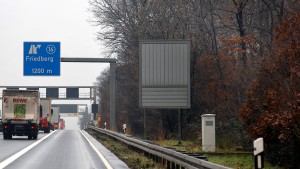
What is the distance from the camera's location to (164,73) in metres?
30.5

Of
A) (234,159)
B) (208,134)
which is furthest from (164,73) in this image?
(234,159)

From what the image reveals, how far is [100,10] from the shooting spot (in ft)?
187

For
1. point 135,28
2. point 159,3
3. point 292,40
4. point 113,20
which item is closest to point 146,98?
point 292,40

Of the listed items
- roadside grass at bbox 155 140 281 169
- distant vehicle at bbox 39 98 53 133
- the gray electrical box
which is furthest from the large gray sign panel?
distant vehicle at bbox 39 98 53 133

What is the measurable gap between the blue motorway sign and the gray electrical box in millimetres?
21604

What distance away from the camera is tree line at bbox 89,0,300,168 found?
19047 millimetres

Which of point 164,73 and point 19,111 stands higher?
point 164,73

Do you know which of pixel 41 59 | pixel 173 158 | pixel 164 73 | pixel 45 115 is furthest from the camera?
pixel 45 115

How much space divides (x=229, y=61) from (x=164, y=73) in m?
12.3

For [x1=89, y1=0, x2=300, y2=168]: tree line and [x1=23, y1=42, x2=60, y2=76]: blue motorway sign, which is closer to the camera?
[x1=89, y1=0, x2=300, y2=168]: tree line

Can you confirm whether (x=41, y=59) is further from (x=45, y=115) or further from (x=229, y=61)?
(x=45, y=115)

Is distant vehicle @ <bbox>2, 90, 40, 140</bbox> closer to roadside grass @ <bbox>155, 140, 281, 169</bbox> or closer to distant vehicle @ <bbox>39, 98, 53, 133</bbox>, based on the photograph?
roadside grass @ <bbox>155, 140, 281, 169</bbox>

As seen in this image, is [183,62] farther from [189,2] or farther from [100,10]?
[100,10]

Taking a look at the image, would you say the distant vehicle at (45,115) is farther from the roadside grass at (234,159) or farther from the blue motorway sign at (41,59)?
the roadside grass at (234,159)
